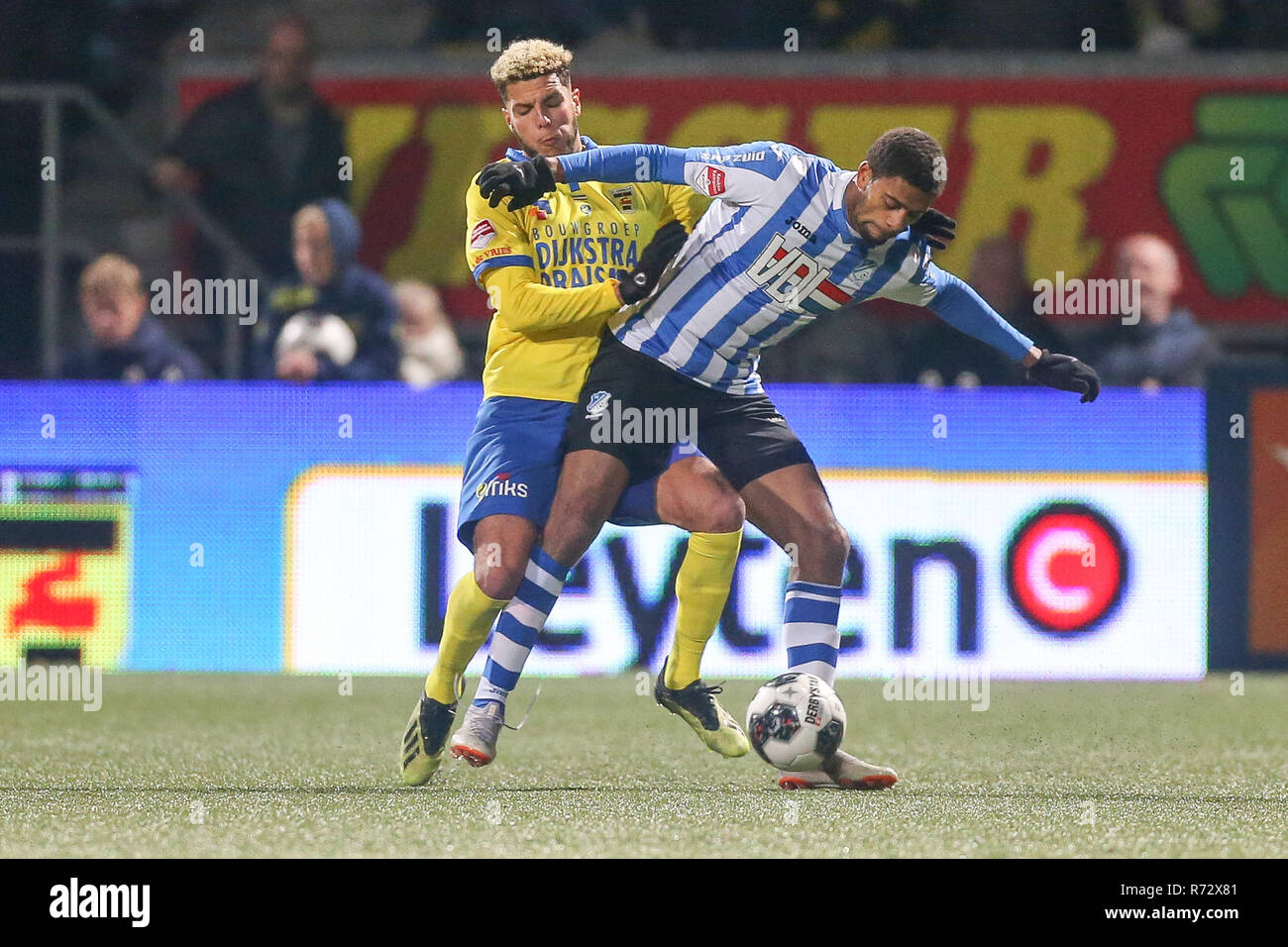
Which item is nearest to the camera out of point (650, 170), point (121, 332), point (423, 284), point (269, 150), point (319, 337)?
point (650, 170)

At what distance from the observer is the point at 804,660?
5984 millimetres

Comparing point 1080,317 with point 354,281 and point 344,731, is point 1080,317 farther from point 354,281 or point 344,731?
point 344,731

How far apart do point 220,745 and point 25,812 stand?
1.58m

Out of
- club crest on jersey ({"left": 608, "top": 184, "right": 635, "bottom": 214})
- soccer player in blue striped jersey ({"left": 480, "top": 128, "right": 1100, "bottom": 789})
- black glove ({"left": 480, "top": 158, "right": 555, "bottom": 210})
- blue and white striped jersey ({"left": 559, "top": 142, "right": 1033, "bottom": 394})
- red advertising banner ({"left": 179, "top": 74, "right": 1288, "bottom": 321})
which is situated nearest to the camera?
black glove ({"left": 480, "top": 158, "right": 555, "bottom": 210})

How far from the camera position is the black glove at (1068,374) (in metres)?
6.04

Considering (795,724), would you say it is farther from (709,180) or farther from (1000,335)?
(709,180)

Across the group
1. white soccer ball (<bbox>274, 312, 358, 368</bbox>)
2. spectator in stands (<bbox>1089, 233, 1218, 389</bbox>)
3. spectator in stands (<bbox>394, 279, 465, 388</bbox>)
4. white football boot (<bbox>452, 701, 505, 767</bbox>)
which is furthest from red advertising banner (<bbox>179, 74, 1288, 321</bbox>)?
white football boot (<bbox>452, 701, 505, 767</bbox>)

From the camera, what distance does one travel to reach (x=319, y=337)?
927cm

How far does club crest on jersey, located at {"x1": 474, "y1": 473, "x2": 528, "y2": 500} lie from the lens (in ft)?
20.3

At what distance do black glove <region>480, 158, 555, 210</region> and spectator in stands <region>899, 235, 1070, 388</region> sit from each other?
414 cm

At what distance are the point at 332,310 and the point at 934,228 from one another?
4.12 meters

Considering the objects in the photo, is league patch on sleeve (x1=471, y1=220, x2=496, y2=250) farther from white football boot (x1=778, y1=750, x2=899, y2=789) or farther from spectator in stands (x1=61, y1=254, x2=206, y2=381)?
spectator in stands (x1=61, y1=254, x2=206, y2=381)

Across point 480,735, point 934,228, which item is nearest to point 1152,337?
point 934,228

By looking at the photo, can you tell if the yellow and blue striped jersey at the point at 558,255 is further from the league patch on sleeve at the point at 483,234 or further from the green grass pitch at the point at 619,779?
the green grass pitch at the point at 619,779
